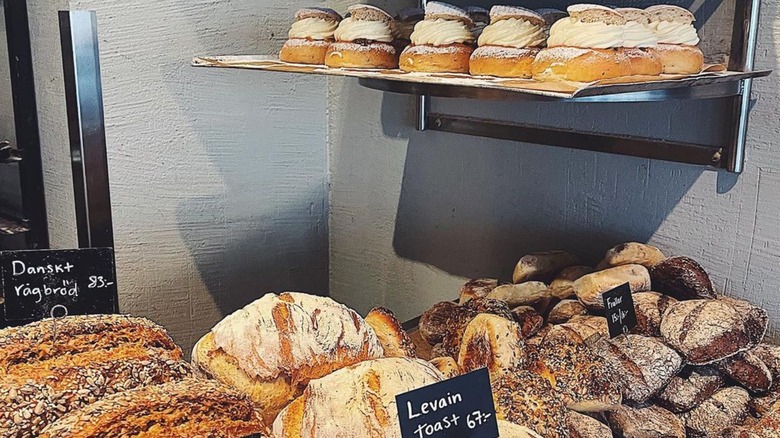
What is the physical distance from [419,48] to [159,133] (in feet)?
3.38

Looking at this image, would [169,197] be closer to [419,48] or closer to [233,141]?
[233,141]

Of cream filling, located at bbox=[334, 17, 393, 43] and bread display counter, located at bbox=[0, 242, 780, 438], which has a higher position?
cream filling, located at bbox=[334, 17, 393, 43]

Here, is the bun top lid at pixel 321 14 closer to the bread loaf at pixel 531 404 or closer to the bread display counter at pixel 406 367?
the bread display counter at pixel 406 367

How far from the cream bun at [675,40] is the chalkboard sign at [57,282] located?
103 cm

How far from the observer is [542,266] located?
1.81 m

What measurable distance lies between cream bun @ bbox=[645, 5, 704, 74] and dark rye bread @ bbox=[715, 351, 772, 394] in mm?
545

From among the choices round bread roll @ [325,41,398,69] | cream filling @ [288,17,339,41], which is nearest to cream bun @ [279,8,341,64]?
cream filling @ [288,17,339,41]

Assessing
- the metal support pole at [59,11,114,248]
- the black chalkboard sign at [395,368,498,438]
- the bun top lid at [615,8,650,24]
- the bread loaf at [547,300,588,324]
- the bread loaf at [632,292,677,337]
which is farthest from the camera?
the bread loaf at [547,300,588,324]

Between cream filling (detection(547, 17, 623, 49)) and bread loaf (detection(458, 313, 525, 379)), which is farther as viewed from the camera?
bread loaf (detection(458, 313, 525, 379))

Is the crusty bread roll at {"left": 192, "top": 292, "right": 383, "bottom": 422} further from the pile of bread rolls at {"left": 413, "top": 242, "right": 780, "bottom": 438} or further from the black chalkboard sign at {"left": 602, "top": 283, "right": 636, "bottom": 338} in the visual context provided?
the black chalkboard sign at {"left": 602, "top": 283, "right": 636, "bottom": 338}

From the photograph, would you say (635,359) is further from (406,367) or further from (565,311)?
(406,367)

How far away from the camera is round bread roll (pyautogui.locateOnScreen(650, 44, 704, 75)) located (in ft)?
4.41

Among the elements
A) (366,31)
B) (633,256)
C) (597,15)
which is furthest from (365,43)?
(633,256)

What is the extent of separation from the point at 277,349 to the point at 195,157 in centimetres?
133
